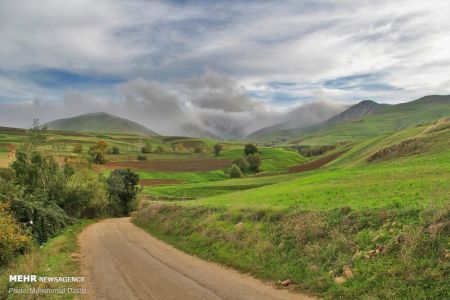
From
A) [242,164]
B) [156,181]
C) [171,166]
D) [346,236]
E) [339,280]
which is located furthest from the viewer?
[171,166]

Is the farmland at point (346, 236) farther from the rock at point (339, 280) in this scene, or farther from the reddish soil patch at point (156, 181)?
the reddish soil patch at point (156, 181)

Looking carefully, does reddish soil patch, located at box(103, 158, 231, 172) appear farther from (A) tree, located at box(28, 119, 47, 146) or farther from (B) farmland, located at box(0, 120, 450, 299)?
(B) farmland, located at box(0, 120, 450, 299)

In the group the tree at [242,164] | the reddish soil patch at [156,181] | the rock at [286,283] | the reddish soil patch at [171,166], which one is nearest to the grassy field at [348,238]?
the rock at [286,283]

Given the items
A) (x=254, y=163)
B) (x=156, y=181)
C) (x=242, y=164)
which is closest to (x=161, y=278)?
(x=156, y=181)

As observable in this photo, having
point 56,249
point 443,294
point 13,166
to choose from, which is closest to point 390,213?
point 443,294

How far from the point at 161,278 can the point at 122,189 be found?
189 feet

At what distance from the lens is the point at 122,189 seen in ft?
245

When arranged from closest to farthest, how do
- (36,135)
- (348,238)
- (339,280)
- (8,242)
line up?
(339,280) → (348,238) → (8,242) → (36,135)

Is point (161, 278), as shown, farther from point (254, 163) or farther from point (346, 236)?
point (254, 163)

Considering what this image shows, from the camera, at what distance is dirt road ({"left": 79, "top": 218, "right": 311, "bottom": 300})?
16709 millimetres

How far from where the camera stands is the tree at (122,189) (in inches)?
2908

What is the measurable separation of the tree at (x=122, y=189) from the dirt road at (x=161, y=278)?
45.7 meters

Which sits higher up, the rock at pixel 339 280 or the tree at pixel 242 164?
the rock at pixel 339 280

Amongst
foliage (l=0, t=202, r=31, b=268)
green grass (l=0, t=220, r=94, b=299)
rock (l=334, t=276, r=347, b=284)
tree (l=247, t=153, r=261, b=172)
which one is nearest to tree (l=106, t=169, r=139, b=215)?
green grass (l=0, t=220, r=94, b=299)
